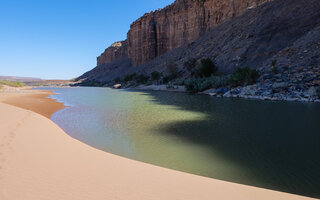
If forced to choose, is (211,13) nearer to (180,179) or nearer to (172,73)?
(172,73)

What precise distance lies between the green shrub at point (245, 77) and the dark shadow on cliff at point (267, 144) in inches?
521

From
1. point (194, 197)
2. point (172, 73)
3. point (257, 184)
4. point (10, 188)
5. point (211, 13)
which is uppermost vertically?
point (211, 13)

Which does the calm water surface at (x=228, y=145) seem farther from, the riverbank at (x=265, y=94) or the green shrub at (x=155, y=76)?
the green shrub at (x=155, y=76)

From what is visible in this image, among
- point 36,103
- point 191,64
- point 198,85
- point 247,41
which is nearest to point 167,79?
point 191,64

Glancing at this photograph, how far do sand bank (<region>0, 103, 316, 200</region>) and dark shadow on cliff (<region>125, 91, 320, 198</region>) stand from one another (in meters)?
0.96

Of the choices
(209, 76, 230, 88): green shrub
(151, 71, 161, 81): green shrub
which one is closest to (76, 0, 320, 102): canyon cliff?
(209, 76, 230, 88): green shrub

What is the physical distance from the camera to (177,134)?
7793 mm

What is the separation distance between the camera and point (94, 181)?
339 cm

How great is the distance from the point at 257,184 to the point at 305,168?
5.02ft

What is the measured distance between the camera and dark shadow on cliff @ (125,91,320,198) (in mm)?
4211

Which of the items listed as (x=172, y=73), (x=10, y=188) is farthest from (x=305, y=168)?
(x=172, y=73)

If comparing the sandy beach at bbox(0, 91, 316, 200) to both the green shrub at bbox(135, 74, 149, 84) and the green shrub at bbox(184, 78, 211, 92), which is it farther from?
the green shrub at bbox(135, 74, 149, 84)

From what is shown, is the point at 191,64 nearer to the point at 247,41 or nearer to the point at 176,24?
the point at 247,41

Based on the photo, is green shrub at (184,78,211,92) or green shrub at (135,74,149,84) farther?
green shrub at (135,74,149,84)
